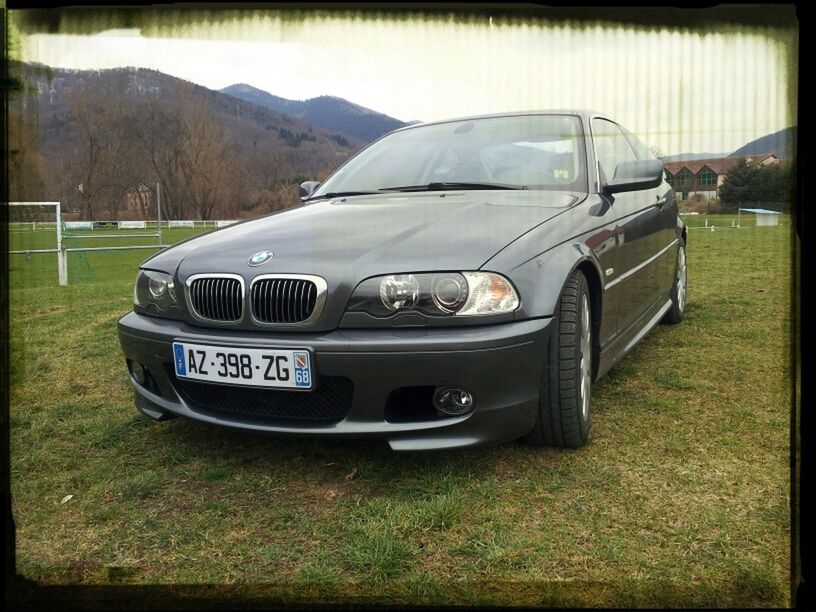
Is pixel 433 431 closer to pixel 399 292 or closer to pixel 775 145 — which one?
pixel 399 292

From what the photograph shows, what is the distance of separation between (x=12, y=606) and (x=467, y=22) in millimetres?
1606

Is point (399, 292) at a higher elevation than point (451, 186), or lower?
lower

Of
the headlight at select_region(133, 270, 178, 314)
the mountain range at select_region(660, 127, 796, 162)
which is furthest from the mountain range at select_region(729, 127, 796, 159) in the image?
the headlight at select_region(133, 270, 178, 314)

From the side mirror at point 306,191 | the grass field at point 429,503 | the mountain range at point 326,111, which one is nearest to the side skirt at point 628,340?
the grass field at point 429,503

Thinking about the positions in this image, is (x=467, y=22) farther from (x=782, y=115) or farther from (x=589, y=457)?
(x=589, y=457)

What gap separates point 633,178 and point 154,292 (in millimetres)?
1958

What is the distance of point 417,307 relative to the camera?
76.0 inches

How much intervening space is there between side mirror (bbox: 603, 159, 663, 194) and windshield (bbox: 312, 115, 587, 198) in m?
0.15

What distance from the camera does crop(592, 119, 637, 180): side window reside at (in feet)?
5.84

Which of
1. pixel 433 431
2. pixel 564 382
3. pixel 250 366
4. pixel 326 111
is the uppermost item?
pixel 326 111

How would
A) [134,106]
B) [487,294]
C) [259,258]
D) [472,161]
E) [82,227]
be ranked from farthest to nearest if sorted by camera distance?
[472,161] → [259,258] → [487,294] → [82,227] → [134,106]

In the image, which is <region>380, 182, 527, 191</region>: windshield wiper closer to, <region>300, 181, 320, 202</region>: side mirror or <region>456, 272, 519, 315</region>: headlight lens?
<region>300, 181, 320, 202</region>: side mirror

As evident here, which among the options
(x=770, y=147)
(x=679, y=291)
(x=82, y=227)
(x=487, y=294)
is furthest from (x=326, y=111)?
(x=679, y=291)

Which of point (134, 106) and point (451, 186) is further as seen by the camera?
point (451, 186)
